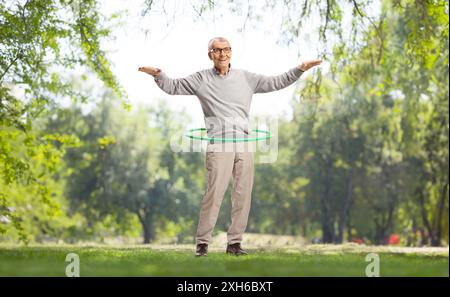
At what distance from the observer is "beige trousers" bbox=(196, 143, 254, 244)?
581 centimetres

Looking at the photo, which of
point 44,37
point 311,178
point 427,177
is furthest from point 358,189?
point 44,37

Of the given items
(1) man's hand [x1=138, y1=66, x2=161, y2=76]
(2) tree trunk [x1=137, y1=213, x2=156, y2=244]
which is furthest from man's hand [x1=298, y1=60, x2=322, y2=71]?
(2) tree trunk [x1=137, y1=213, x2=156, y2=244]

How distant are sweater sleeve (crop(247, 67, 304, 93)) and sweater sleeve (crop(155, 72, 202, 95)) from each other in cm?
50

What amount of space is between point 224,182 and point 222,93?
81 centimetres

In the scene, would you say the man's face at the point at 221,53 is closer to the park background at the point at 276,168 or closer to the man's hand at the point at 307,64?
the man's hand at the point at 307,64

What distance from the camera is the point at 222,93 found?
6043 millimetres

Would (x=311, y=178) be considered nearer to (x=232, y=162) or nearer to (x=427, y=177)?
(x=427, y=177)

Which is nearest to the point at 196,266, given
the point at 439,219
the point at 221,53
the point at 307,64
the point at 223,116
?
the point at 223,116

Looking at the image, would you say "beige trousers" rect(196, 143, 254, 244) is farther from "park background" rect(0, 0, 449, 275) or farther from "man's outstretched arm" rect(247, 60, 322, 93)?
"park background" rect(0, 0, 449, 275)

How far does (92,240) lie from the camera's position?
116 feet

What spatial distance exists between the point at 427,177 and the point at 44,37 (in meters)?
22.3

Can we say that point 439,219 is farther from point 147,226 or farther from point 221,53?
point 221,53

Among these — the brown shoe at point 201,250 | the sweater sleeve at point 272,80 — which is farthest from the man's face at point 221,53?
the brown shoe at point 201,250
